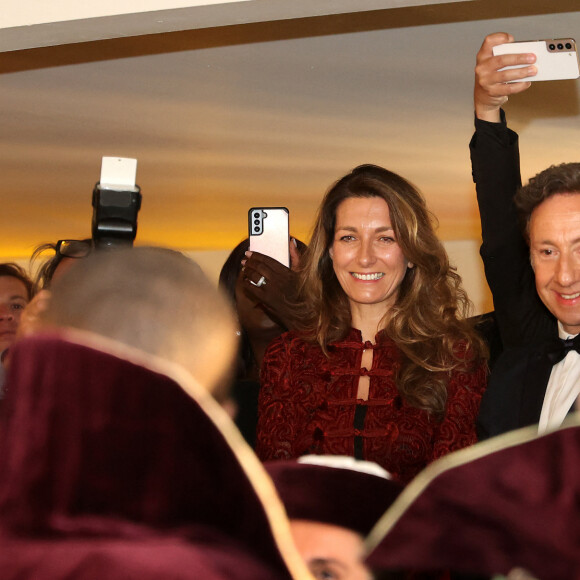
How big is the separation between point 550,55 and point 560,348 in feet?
2.13

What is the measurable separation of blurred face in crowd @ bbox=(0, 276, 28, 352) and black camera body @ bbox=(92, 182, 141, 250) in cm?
210

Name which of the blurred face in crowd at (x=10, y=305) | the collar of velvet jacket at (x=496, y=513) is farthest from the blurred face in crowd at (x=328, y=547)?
the blurred face in crowd at (x=10, y=305)

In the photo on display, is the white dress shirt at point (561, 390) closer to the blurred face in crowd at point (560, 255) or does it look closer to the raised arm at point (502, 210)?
the blurred face in crowd at point (560, 255)

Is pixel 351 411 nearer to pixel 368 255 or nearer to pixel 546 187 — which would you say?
pixel 368 255

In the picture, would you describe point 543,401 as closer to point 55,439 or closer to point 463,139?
point 55,439

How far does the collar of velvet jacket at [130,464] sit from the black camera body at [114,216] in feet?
1.10

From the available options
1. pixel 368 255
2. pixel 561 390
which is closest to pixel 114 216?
pixel 561 390

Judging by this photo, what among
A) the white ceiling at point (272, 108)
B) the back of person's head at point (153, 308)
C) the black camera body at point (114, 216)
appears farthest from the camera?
the white ceiling at point (272, 108)

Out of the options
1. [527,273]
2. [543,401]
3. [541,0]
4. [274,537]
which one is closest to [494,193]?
[527,273]

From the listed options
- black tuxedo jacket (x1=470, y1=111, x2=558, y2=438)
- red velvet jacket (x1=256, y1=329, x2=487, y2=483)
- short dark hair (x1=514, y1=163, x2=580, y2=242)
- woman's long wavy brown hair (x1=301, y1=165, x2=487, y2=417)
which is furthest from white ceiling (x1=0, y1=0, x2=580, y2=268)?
short dark hair (x1=514, y1=163, x2=580, y2=242)

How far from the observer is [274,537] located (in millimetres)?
621

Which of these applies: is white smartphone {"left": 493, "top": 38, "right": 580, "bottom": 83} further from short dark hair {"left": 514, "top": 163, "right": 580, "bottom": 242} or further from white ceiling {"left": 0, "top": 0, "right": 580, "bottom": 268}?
white ceiling {"left": 0, "top": 0, "right": 580, "bottom": 268}

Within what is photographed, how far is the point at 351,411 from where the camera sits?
198 centimetres

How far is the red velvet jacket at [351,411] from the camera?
6.19 ft
